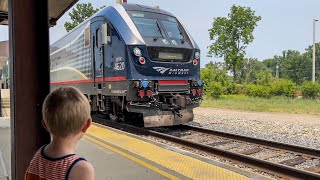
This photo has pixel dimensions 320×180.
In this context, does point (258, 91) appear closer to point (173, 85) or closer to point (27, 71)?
point (173, 85)

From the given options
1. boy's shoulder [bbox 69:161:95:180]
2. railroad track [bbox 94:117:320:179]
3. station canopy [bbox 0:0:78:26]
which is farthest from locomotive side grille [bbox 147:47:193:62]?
boy's shoulder [bbox 69:161:95:180]

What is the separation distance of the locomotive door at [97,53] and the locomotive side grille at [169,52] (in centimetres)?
172

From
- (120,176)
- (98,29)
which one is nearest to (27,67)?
(120,176)

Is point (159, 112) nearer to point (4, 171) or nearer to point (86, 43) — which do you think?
point (86, 43)

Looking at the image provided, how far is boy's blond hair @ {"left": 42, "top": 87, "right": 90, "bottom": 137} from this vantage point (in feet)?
5.31

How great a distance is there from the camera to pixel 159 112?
30.8 feet

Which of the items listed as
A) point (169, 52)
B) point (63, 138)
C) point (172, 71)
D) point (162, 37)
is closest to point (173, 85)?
point (172, 71)

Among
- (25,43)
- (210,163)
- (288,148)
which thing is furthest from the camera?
(288,148)

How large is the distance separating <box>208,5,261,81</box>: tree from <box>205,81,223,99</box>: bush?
117 inches

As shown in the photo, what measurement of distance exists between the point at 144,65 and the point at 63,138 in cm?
753

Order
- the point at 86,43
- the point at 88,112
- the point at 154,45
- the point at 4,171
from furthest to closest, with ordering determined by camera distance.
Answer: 1. the point at 86,43
2. the point at 154,45
3. the point at 4,171
4. the point at 88,112

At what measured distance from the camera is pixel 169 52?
9.58 meters

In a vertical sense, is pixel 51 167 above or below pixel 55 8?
below

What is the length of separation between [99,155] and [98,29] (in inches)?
210
